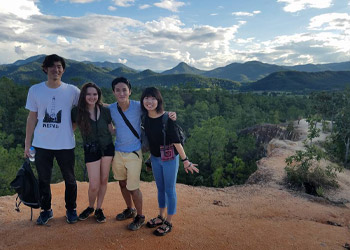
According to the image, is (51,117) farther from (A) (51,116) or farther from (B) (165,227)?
(B) (165,227)

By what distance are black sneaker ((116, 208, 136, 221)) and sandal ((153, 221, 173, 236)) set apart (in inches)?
27.5

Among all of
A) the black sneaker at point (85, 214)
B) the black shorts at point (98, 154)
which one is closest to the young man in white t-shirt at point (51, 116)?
the black shorts at point (98, 154)

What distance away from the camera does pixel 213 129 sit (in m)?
21.0

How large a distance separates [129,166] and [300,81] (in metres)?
156

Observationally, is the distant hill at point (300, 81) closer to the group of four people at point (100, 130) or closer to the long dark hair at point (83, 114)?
the group of four people at point (100, 130)

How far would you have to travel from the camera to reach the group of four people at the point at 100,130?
3469mm

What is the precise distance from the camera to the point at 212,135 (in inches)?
830

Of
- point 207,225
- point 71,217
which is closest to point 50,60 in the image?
point 71,217

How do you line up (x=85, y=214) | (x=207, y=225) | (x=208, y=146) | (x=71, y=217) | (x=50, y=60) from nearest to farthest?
1. (x=50, y=60)
2. (x=71, y=217)
3. (x=85, y=214)
4. (x=207, y=225)
5. (x=208, y=146)

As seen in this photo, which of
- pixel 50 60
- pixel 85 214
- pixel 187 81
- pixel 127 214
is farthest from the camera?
→ pixel 187 81

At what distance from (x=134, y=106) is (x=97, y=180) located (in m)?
1.27

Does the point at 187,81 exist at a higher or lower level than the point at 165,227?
higher

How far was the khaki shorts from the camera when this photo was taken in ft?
11.8

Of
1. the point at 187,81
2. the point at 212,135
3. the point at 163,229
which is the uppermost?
the point at 187,81
